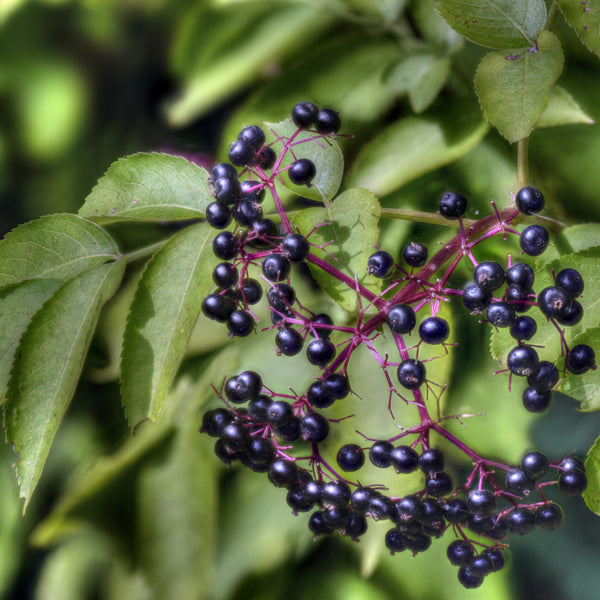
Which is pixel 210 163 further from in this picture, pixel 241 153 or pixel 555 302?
pixel 555 302

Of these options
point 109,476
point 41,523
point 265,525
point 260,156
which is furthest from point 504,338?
point 41,523

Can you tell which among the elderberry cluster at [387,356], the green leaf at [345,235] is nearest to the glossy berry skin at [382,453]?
the elderberry cluster at [387,356]

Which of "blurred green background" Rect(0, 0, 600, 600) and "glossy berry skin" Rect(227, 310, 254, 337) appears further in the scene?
"blurred green background" Rect(0, 0, 600, 600)

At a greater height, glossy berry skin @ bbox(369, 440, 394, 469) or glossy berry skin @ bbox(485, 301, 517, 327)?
glossy berry skin @ bbox(485, 301, 517, 327)

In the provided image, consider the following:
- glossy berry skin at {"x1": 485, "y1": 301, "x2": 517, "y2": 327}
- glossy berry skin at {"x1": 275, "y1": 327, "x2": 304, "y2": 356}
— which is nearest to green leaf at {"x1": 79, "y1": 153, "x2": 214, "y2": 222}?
glossy berry skin at {"x1": 275, "y1": 327, "x2": 304, "y2": 356}

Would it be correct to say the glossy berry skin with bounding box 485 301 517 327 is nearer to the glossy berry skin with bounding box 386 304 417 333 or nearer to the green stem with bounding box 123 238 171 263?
the glossy berry skin with bounding box 386 304 417 333

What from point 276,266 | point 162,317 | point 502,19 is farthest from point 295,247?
point 502,19

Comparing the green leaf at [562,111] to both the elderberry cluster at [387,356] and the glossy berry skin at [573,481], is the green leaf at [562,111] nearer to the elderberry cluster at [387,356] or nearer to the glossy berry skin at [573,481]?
the elderberry cluster at [387,356]
